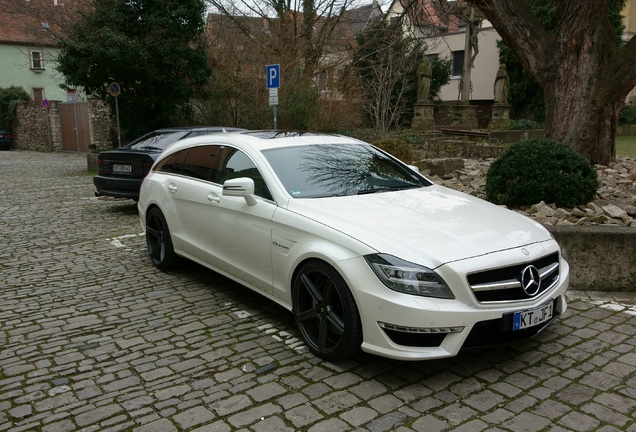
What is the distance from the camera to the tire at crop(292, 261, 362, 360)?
375 cm

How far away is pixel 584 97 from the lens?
29.4ft

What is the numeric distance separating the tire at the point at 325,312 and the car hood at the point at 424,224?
1.15 feet

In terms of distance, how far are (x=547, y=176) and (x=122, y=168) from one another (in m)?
6.77

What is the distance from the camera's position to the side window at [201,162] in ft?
18.4

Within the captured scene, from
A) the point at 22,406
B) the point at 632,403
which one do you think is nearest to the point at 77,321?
the point at 22,406

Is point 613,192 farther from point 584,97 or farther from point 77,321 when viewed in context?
point 77,321

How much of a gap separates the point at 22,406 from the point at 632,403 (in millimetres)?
3735

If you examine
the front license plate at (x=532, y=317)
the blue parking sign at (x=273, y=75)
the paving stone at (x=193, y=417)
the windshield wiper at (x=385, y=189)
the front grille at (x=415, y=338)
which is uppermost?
the blue parking sign at (x=273, y=75)

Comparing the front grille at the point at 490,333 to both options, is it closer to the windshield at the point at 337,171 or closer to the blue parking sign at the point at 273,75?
the windshield at the point at 337,171

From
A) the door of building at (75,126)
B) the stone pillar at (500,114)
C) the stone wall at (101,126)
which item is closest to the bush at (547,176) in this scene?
the stone wall at (101,126)

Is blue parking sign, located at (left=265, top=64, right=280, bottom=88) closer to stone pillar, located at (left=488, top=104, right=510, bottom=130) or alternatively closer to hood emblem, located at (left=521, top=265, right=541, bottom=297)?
hood emblem, located at (left=521, top=265, right=541, bottom=297)

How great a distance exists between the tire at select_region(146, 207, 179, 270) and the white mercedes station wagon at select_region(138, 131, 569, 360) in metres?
0.54

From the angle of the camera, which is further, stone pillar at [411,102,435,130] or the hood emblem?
stone pillar at [411,102,435,130]

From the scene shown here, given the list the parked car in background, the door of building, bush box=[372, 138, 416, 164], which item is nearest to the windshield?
bush box=[372, 138, 416, 164]
